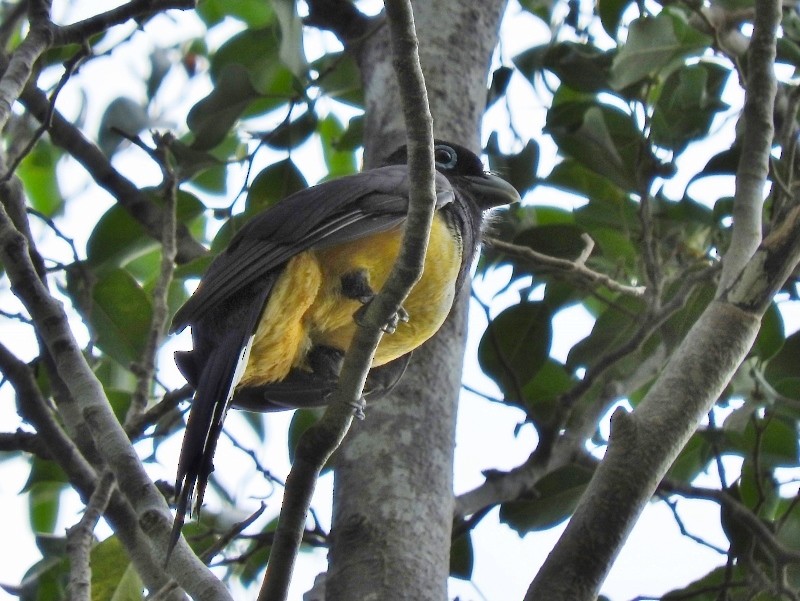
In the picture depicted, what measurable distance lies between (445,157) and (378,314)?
59.9 inches

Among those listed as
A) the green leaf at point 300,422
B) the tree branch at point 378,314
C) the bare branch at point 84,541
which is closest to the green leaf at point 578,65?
the green leaf at point 300,422

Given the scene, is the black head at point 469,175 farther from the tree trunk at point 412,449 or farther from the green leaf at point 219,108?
the green leaf at point 219,108

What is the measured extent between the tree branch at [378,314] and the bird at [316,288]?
16.8 inches

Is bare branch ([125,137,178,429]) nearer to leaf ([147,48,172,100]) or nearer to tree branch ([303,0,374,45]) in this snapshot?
leaf ([147,48,172,100])

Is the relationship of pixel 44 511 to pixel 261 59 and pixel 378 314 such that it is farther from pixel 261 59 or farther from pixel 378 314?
pixel 378 314

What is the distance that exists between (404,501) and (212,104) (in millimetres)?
2042

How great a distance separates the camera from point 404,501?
122 inches

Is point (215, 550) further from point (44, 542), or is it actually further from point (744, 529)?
point (744, 529)

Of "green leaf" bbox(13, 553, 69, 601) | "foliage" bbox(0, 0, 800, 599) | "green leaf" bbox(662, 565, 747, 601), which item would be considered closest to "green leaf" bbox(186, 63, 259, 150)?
"foliage" bbox(0, 0, 800, 599)

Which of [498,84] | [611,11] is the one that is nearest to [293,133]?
[498,84]

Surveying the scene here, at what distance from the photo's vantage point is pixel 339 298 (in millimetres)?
3379

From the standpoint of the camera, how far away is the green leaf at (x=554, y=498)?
3879 millimetres

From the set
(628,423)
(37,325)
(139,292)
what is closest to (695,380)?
(628,423)

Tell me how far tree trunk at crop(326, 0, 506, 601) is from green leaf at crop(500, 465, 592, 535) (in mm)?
545
